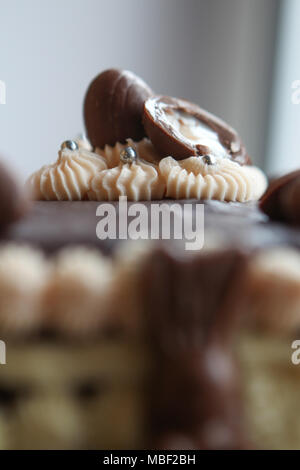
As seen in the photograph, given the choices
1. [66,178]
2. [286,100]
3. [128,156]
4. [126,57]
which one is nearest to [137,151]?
[128,156]

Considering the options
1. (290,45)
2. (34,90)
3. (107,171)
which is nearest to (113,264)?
(107,171)

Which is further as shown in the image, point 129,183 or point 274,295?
point 129,183

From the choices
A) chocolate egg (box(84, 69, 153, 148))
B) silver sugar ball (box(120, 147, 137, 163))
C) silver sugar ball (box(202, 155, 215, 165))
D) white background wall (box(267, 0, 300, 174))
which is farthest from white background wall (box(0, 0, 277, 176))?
silver sugar ball (box(202, 155, 215, 165))

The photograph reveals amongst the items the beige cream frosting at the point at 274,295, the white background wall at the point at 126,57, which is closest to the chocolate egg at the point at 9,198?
the beige cream frosting at the point at 274,295

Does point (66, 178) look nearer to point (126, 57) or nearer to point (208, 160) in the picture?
point (208, 160)

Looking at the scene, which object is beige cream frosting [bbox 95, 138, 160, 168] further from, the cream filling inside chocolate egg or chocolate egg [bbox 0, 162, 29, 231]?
chocolate egg [bbox 0, 162, 29, 231]

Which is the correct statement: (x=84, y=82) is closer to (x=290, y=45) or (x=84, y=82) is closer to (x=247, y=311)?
(x=290, y=45)

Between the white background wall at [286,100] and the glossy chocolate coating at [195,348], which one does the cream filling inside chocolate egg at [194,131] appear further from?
the white background wall at [286,100]

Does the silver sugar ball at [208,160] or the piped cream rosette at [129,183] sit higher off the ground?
the silver sugar ball at [208,160]
